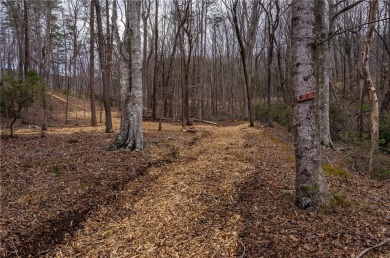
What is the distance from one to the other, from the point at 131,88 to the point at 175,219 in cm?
490

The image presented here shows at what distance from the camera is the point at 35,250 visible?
3.09 metres

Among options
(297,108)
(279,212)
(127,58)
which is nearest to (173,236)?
(279,212)

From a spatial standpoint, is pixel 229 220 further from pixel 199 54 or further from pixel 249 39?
pixel 199 54

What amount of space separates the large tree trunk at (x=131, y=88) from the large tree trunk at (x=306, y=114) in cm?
485

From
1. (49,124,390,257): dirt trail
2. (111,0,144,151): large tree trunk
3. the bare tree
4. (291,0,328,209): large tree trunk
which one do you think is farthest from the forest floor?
the bare tree

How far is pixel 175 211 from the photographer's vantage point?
395 cm

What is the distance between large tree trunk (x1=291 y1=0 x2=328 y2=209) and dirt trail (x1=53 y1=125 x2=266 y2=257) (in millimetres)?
940

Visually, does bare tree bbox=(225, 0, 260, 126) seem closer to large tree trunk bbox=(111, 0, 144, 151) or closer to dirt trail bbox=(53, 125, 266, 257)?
large tree trunk bbox=(111, 0, 144, 151)

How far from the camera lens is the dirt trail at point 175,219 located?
3.06 meters

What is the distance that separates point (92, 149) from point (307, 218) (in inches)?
229

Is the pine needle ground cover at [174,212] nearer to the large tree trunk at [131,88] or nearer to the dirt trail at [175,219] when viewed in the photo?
the dirt trail at [175,219]

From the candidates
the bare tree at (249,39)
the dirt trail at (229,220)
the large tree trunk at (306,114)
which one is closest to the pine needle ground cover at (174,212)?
the dirt trail at (229,220)

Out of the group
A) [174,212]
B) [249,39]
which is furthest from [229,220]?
[249,39]

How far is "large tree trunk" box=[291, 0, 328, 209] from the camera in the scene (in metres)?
3.47
